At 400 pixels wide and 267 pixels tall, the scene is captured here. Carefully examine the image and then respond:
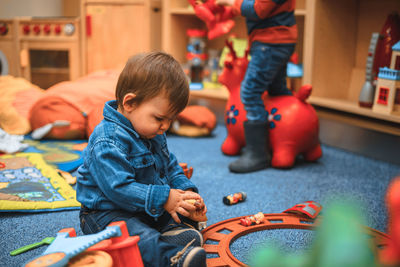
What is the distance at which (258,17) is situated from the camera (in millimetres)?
1422

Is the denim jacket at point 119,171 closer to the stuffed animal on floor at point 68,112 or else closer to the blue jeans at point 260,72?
the blue jeans at point 260,72

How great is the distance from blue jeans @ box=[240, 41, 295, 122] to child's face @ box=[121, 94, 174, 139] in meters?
0.74

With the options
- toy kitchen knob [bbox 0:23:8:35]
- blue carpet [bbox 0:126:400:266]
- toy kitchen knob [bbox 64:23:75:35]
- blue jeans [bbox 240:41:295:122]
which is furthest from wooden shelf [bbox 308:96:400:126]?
toy kitchen knob [bbox 0:23:8:35]

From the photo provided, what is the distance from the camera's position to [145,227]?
0.78 m

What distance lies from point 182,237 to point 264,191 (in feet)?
1.77

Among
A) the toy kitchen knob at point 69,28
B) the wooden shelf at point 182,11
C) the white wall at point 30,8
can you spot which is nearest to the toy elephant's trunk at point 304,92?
the wooden shelf at point 182,11

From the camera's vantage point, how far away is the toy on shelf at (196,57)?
2.42 meters

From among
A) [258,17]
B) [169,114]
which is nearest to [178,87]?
[169,114]

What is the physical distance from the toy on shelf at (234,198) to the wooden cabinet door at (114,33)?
154 cm

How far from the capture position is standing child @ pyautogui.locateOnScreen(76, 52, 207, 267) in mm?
766

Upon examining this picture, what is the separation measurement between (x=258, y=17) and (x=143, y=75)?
2.49 ft

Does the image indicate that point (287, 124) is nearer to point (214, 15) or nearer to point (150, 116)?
point (214, 15)

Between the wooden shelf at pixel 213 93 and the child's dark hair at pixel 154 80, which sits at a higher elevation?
the child's dark hair at pixel 154 80

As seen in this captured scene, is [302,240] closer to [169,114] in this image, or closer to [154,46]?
[169,114]
